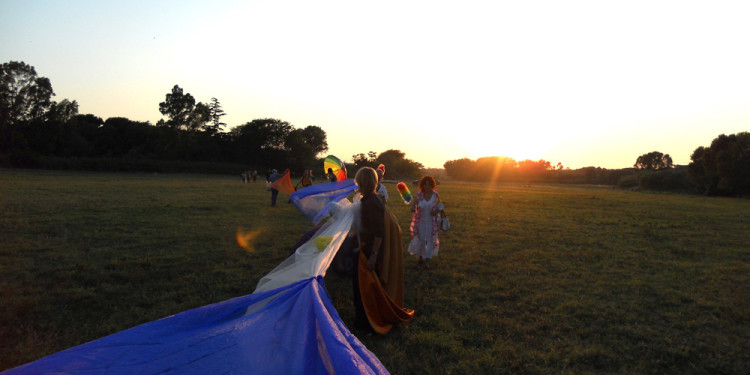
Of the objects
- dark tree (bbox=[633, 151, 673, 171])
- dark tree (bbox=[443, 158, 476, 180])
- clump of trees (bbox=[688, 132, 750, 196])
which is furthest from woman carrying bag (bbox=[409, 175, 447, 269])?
dark tree (bbox=[633, 151, 673, 171])

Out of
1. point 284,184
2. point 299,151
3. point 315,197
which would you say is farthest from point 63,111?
point 315,197

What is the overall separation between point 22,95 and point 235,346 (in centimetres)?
6950

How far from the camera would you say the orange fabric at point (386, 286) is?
17.1 ft

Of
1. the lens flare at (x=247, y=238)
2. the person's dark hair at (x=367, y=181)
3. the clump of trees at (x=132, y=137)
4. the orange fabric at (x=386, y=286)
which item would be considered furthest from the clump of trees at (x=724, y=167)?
the clump of trees at (x=132, y=137)

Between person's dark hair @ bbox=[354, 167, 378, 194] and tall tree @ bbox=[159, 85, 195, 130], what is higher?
tall tree @ bbox=[159, 85, 195, 130]

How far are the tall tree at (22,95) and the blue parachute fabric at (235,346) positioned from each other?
219 feet

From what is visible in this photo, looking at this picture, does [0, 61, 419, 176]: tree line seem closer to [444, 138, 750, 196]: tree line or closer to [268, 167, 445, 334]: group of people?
[444, 138, 750, 196]: tree line

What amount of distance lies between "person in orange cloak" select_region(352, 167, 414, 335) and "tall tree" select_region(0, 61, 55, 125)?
66.5 m

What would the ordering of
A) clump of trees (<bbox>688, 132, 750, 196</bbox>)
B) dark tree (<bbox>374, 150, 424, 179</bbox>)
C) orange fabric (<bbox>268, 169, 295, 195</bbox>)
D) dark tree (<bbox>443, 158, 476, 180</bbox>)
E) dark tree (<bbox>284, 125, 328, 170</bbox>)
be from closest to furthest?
orange fabric (<bbox>268, 169, 295, 195</bbox>)
clump of trees (<bbox>688, 132, 750, 196</bbox>)
dark tree (<bbox>374, 150, 424, 179</bbox>)
dark tree (<bbox>284, 125, 328, 170</bbox>)
dark tree (<bbox>443, 158, 476, 180</bbox>)

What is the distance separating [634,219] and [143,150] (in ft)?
238

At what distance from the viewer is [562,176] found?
8006 centimetres

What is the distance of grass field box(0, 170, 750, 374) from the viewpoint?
15.9 ft

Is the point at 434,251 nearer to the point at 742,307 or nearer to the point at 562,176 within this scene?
the point at 742,307

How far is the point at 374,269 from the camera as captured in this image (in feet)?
17.3
